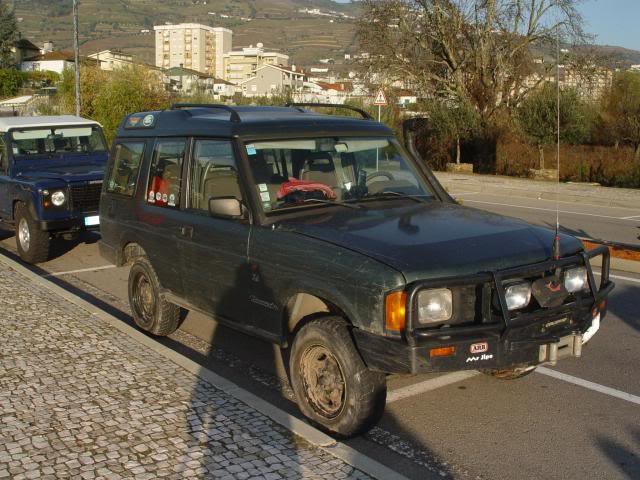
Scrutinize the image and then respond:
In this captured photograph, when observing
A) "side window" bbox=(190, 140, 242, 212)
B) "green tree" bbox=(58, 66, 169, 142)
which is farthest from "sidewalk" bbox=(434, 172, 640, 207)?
"side window" bbox=(190, 140, 242, 212)

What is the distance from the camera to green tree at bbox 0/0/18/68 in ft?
325

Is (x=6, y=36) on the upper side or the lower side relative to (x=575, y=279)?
upper

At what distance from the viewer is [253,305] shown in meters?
5.45

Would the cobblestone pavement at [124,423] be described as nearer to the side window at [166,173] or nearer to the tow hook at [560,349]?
the side window at [166,173]

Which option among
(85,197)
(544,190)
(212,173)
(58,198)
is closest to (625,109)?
(544,190)

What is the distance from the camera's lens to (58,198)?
35.0ft

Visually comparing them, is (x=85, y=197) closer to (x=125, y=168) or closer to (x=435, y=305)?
(x=125, y=168)

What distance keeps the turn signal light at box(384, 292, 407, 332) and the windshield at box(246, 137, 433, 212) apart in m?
1.46

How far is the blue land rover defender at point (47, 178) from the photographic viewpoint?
10.7m

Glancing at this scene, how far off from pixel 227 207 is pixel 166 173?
1.52 m

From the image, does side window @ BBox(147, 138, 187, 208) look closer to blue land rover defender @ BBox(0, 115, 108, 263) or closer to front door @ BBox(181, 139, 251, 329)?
front door @ BBox(181, 139, 251, 329)

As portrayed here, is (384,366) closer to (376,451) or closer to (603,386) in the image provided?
(376,451)

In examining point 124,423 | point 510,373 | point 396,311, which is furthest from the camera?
point 510,373

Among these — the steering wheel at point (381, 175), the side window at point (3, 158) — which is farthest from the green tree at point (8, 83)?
the steering wheel at point (381, 175)
